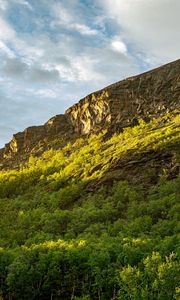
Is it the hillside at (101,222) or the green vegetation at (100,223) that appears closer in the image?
the green vegetation at (100,223)

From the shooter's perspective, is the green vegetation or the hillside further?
the hillside

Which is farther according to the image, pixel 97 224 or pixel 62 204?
pixel 62 204

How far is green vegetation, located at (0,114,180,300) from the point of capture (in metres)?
71.0

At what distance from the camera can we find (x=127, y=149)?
152 metres

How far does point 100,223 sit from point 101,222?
3529 millimetres

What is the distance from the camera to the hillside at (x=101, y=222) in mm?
71125

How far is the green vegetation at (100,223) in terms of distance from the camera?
71000 millimetres

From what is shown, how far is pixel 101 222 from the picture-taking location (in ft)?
373

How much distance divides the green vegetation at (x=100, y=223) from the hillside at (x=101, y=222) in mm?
165

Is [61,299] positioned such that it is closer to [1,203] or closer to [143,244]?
[143,244]

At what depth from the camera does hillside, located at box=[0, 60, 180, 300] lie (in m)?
71.1

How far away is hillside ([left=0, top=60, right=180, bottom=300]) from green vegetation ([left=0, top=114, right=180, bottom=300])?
165mm

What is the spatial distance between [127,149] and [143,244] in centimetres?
7612

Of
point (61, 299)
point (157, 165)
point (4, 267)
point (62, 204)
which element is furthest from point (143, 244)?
point (62, 204)
